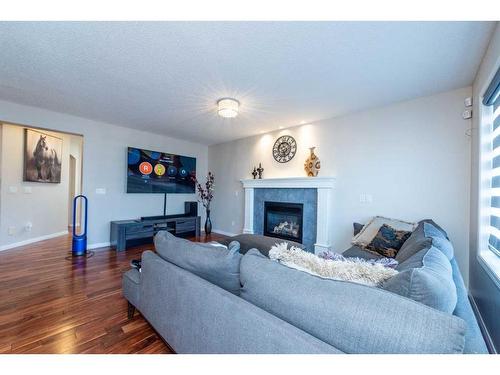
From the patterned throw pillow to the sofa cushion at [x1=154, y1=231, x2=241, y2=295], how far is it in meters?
1.91

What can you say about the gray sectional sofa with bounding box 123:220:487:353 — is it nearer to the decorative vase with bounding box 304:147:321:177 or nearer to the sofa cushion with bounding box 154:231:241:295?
the sofa cushion with bounding box 154:231:241:295

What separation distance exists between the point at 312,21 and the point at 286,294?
1820 millimetres

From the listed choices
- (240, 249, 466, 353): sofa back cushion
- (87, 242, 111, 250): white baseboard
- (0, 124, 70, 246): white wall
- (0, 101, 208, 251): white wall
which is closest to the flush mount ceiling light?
(240, 249, 466, 353): sofa back cushion

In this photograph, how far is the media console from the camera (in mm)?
3943

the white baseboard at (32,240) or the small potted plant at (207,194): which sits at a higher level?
the small potted plant at (207,194)

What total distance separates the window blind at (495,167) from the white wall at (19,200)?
255 inches

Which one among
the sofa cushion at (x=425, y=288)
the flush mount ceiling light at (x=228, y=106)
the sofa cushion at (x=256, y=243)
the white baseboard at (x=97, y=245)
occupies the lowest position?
the white baseboard at (x=97, y=245)

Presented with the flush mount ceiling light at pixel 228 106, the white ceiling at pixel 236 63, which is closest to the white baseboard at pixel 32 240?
the white ceiling at pixel 236 63

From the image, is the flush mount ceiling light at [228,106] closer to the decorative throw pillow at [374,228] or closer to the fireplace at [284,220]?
the fireplace at [284,220]

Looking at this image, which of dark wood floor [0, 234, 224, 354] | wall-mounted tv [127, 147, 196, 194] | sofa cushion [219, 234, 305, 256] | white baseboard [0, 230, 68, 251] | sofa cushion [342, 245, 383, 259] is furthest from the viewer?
wall-mounted tv [127, 147, 196, 194]

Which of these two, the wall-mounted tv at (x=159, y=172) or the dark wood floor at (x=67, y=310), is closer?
the dark wood floor at (x=67, y=310)

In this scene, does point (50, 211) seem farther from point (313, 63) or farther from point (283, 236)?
point (313, 63)

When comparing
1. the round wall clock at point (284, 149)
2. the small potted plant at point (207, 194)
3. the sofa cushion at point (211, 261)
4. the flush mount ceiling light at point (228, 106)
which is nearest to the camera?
the sofa cushion at point (211, 261)

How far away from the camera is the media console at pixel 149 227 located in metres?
3.94
